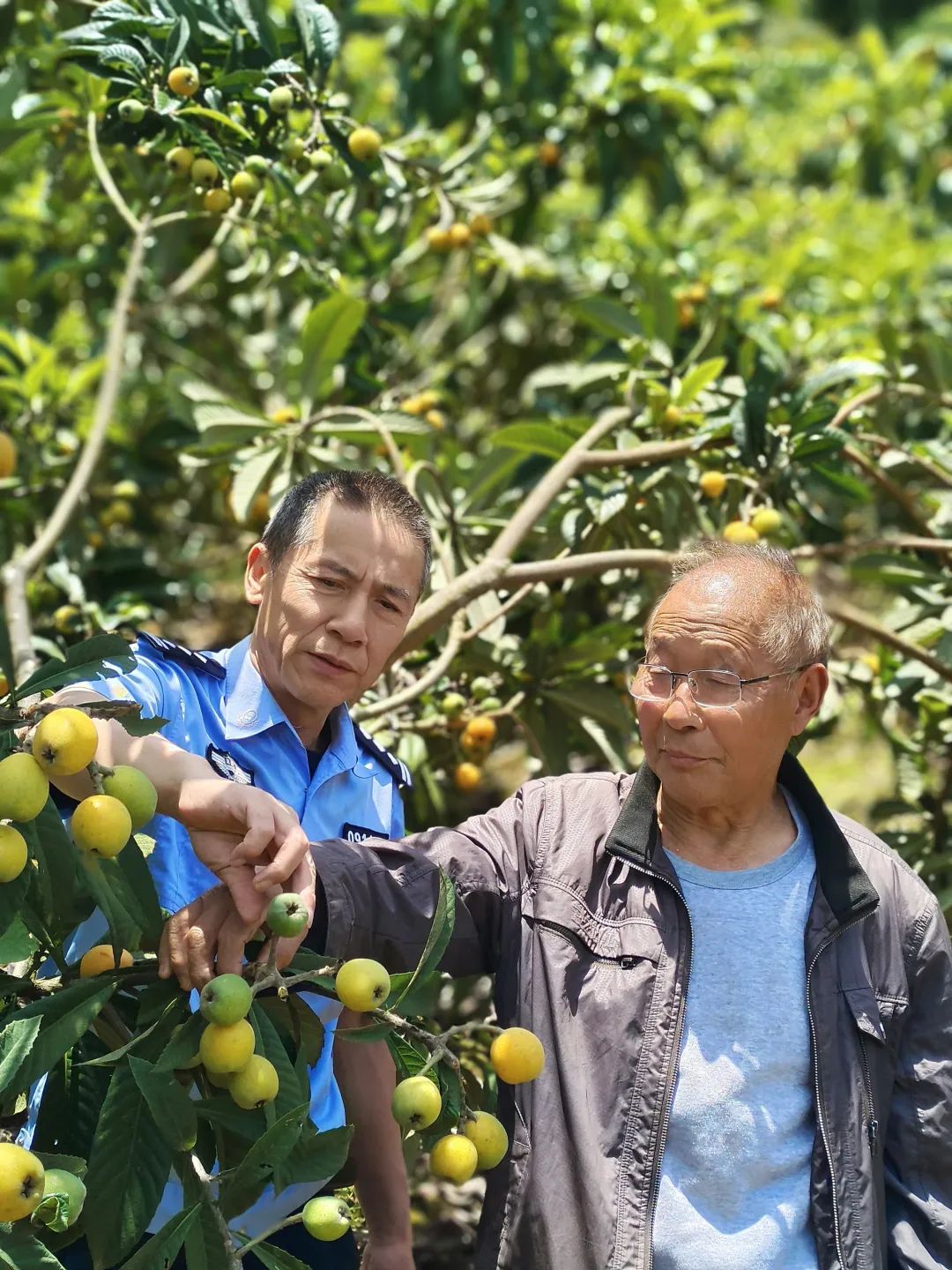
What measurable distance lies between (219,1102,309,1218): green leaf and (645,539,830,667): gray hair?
77cm

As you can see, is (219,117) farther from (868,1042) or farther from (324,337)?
(868,1042)

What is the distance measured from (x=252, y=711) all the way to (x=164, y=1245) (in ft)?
1.99

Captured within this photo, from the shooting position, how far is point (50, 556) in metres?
3.13

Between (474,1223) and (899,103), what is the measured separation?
509 centimetres

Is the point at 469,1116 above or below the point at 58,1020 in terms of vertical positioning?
below

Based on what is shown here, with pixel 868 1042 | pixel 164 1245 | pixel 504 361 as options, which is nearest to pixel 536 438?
pixel 868 1042

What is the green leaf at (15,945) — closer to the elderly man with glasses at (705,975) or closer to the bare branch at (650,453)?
the elderly man with glasses at (705,975)

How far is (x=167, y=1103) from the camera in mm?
1287

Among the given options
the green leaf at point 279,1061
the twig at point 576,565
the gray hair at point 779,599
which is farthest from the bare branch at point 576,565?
the green leaf at point 279,1061

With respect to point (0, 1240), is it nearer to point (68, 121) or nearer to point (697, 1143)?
point (697, 1143)

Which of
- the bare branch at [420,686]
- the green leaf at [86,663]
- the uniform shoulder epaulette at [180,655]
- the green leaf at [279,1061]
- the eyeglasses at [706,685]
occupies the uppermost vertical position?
the green leaf at [86,663]

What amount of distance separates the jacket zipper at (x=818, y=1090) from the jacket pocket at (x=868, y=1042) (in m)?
0.01

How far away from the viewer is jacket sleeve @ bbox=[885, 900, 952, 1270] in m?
1.59

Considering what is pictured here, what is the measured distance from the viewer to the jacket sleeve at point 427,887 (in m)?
1.52
